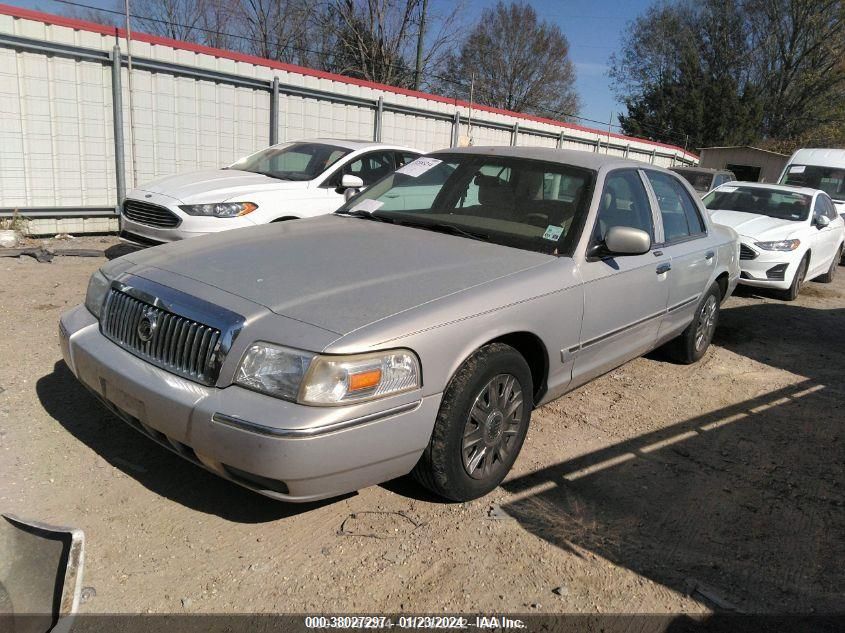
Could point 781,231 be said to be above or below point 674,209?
below

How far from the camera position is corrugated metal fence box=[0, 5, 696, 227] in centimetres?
818

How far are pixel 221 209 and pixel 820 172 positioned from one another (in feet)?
40.2

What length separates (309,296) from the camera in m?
2.78

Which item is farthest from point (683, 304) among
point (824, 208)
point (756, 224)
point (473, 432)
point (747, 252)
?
point (824, 208)

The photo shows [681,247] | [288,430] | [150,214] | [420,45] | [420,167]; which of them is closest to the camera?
[288,430]

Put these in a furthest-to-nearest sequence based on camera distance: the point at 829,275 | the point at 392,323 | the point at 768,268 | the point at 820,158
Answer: the point at 820,158, the point at 829,275, the point at 768,268, the point at 392,323

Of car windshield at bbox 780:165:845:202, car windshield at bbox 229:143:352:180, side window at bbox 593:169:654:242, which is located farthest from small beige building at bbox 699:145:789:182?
side window at bbox 593:169:654:242

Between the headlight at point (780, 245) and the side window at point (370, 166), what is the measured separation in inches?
186

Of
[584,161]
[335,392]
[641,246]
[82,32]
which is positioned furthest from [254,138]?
[335,392]

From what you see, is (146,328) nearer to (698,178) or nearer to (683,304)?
(683,304)

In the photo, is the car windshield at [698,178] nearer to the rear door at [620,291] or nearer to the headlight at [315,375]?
the rear door at [620,291]

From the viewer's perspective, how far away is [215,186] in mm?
6902

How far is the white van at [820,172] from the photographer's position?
13.1 meters

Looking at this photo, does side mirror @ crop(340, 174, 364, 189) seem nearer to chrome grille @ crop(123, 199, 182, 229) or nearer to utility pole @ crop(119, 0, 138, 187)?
chrome grille @ crop(123, 199, 182, 229)
